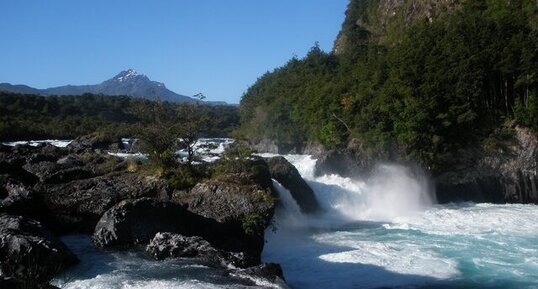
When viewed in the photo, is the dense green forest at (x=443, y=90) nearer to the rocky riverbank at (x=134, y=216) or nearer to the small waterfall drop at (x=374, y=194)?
the small waterfall drop at (x=374, y=194)

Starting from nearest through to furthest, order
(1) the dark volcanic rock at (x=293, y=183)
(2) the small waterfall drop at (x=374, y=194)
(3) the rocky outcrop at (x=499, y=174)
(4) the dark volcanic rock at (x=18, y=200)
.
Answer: (4) the dark volcanic rock at (x=18, y=200)
(1) the dark volcanic rock at (x=293, y=183)
(2) the small waterfall drop at (x=374, y=194)
(3) the rocky outcrop at (x=499, y=174)

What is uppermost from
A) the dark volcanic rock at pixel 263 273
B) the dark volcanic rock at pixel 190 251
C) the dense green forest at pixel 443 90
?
the dense green forest at pixel 443 90

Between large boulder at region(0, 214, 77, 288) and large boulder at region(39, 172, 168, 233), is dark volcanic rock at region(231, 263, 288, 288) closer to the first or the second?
large boulder at region(0, 214, 77, 288)

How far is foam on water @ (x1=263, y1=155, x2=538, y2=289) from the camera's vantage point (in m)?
16.9

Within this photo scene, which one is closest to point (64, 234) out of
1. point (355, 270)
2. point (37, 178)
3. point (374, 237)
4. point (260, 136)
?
point (37, 178)

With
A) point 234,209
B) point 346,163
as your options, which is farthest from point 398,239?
→ point 346,163

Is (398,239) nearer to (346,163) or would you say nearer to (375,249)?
(375,249)

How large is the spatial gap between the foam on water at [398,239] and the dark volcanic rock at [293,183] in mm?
960

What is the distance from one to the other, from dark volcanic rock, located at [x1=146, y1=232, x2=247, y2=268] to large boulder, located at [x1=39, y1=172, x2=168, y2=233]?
15.2 feet

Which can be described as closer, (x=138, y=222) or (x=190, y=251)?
(x=190, y=251)

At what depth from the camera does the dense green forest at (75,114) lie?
24.0 meters

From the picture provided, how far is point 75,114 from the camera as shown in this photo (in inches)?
3720

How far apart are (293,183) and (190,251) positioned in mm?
13024

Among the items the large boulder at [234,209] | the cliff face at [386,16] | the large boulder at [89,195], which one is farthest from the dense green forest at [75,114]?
the cliff face at [386,16]
